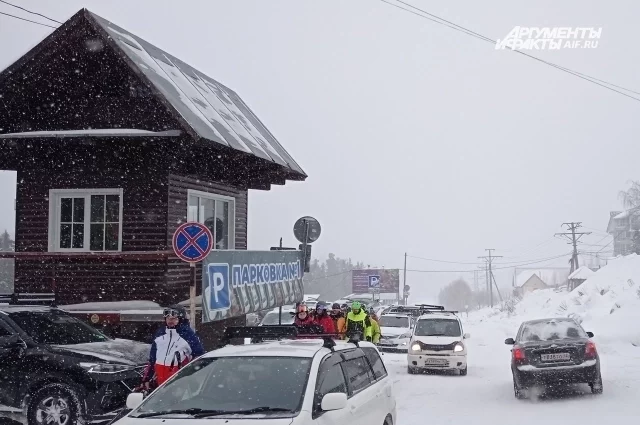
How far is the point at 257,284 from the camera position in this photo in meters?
14.9

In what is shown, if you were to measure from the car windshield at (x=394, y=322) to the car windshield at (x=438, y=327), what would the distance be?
28.5 feet

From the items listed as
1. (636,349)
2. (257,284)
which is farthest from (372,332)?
(636,349)

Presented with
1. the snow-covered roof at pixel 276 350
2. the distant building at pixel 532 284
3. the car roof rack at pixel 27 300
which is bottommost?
the distant building at pixel 532 284

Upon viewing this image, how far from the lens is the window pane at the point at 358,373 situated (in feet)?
23.1

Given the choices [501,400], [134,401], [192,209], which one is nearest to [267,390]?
[134,401]

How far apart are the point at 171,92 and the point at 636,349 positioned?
1774cm

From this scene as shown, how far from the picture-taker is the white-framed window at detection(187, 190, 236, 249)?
50.6 feet

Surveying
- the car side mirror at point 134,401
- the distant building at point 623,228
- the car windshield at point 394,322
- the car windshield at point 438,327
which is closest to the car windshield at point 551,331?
the car windshield at point 438,327

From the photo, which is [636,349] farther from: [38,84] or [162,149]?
[38,84]

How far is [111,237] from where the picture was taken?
14.4m

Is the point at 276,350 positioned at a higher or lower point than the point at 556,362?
higher

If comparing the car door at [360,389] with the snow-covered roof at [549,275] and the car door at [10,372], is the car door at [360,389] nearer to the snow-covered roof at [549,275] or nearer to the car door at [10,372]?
the car door at [10,372]

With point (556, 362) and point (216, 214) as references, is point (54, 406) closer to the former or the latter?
point (216, 214)

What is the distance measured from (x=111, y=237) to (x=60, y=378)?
5402 millimetres
